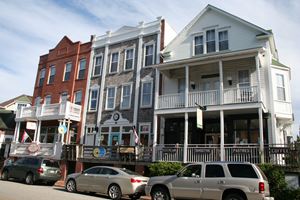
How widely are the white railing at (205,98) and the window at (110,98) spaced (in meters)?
7.90

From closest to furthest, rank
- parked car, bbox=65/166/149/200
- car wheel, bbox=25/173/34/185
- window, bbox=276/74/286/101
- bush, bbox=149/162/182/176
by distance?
parked car, bbox=65/166/149/200, bush, bbox=149/162/182/176, car wheel, bbox=25/173/34/185, window, bbox=276/74/286/101

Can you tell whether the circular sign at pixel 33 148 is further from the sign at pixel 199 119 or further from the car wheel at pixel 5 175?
the sign at pixel 199 119

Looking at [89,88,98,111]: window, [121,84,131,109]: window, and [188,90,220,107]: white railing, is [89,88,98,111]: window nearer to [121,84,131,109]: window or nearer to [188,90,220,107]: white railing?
[121,84,131,109]: window

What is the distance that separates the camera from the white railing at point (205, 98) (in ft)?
57.2

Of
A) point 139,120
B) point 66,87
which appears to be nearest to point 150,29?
point 139,120

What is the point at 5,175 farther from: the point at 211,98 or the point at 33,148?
the point at 211,98

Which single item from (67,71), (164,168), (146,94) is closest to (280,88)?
(164,168)

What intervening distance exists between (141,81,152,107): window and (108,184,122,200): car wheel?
9374 millimetres

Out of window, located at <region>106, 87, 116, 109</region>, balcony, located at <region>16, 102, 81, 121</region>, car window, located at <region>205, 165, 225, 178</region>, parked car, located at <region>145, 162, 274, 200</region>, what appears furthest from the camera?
window, located at <region>106, 87, 116, 109</region>

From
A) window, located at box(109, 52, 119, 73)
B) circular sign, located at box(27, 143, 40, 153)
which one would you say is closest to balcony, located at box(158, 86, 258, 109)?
window, located at box(109, 52, 119, 73)

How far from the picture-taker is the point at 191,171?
452 inches

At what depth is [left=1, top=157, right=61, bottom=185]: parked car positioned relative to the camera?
55.7 feet

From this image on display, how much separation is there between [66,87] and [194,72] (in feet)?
42.3

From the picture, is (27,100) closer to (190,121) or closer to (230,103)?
(190,121)
